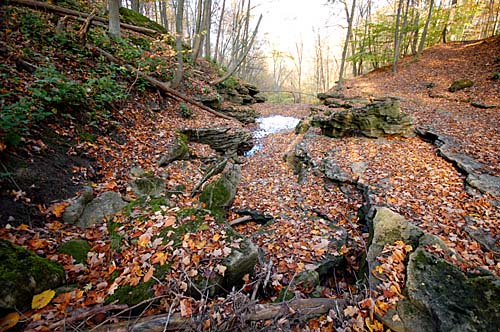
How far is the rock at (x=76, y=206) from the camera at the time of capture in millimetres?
3680

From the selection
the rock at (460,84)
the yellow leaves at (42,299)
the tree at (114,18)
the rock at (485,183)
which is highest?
the tree at (114,18)

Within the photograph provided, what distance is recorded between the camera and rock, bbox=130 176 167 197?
495 cm

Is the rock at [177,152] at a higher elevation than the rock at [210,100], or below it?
below

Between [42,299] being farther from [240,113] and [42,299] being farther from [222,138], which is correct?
[240,113]

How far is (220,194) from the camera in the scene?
5.54 m

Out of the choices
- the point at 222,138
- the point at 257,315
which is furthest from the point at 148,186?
the point at 222,138

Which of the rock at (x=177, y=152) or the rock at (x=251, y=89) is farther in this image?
the rock at (x=251, y=89)

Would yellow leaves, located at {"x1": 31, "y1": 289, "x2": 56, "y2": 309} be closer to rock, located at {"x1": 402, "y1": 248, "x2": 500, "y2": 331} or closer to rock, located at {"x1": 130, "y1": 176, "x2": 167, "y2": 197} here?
rock, located at {"x1": 130, "y1": 176, "x2": 167, "y2": 197}

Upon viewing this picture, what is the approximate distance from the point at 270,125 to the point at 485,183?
10621mm

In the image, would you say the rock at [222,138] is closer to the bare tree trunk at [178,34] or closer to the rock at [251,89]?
the bare tree trunk at [178,34]

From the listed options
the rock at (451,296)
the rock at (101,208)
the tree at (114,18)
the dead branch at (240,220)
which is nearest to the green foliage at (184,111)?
the tree at (114,18)

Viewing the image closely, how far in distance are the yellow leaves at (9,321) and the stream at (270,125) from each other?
30.4 feet

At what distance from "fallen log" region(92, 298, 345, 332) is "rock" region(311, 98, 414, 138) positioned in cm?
743

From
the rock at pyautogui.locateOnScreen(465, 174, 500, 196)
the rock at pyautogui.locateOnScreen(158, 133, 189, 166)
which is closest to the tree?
the rock at pyautogui.locateOnScreen(158, 133, 189, 166)
